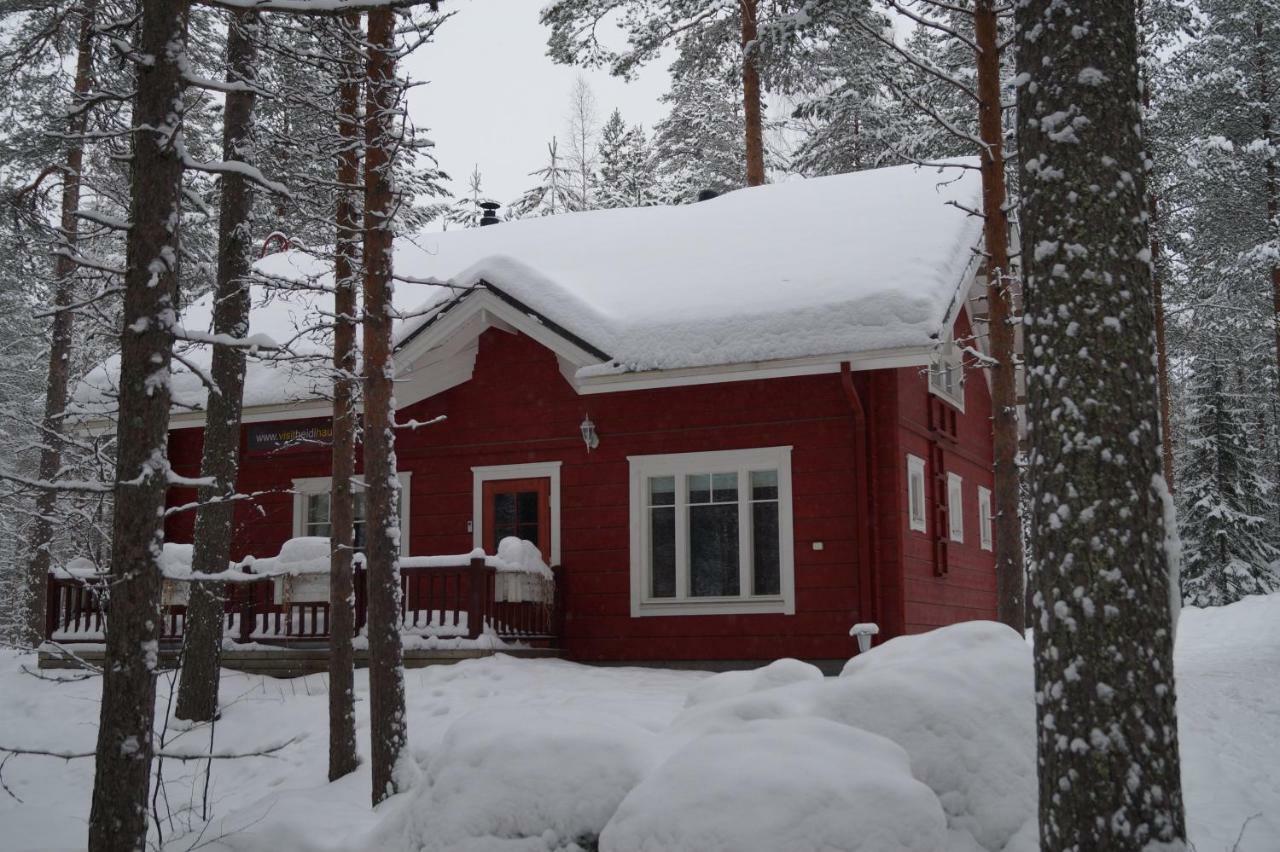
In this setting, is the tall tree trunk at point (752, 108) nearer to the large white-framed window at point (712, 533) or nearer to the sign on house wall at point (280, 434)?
the large white-framed window at point (712, 533)

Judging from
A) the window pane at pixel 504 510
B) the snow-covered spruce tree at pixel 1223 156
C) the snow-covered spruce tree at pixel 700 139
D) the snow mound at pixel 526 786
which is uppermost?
the snow-covered spruce tree at pixel 700 139

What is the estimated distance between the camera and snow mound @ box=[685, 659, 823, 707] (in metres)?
7.15

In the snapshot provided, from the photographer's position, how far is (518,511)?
14594 mm

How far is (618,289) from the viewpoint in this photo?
579 inches

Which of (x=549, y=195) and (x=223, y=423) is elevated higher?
(x=549, y=195)

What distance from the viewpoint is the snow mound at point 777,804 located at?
475cm

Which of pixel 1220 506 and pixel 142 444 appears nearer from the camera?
pixel 142 444

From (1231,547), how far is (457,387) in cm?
2177

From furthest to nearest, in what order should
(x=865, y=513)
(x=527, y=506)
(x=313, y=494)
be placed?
(x=313, y=494)
(x=527, y=506)
(x=865, y=513)

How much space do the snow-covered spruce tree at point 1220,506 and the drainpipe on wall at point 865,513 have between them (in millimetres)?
19026

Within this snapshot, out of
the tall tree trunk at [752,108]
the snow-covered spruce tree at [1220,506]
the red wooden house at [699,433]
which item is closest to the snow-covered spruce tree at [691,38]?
the tall tree trunk at [752,108]

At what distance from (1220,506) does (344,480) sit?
83.0 feet

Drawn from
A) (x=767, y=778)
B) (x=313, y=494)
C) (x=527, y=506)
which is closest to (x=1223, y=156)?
(x=527, y=506)

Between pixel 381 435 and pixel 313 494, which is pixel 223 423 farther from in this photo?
pixel 313 494
